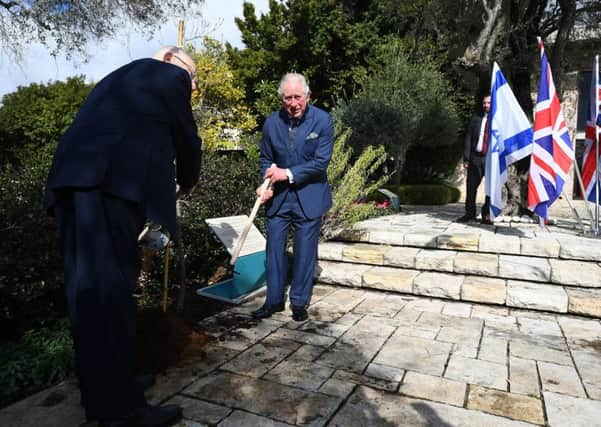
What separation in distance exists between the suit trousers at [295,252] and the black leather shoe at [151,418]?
1505mm

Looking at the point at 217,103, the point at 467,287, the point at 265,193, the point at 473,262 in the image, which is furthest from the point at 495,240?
the point at 217,103

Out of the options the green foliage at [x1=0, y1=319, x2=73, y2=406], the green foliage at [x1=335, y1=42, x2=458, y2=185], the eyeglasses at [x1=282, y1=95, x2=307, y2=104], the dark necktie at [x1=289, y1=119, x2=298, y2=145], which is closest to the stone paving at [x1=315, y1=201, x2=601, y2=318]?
the dark necktie at [x1=289, y1=119, x2=298, y2=145]

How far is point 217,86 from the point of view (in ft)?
39.1

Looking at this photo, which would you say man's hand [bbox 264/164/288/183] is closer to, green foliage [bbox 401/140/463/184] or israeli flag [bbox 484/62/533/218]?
israeli flag [bbox 484/62/533/218]

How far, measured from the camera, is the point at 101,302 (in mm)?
1682

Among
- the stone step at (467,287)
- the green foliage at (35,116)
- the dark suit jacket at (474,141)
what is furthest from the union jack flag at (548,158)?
the green foliage at (35,116)

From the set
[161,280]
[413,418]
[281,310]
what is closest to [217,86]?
[161,280]

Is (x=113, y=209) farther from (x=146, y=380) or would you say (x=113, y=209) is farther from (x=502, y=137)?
(x=502, y=137)

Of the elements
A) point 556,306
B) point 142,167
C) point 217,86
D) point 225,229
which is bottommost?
point 556,306

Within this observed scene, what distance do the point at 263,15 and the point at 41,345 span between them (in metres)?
16.6

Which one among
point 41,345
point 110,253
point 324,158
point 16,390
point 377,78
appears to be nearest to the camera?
point 110,253

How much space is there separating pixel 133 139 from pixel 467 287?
3251 millimetres

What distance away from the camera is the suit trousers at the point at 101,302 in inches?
66.0

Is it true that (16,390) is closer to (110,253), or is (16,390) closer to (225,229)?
(110,253)
